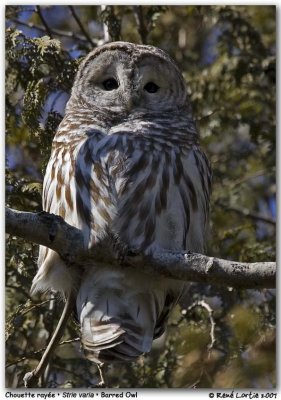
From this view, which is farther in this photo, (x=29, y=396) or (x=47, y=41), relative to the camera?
(x=47, y=41)

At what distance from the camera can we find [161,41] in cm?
589

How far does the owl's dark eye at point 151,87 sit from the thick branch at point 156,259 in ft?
3.04

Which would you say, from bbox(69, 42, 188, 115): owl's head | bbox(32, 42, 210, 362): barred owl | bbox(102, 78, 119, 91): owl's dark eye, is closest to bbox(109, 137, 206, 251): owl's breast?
bbox(32, 42, 210, 362): barred owl

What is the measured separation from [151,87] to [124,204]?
0.74 m

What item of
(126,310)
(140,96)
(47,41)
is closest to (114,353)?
(126,310)

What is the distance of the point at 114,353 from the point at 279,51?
6.14ft

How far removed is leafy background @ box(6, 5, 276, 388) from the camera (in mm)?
4051

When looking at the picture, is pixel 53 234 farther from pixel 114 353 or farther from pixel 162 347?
pixel 162 347

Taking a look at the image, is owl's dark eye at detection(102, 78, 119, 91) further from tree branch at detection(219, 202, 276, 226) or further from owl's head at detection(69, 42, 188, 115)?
tree branch at detection(219, 202, 276, 226)

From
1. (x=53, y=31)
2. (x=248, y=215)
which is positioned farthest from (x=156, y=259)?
(x=53, y=31)

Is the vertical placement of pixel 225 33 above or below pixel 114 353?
above

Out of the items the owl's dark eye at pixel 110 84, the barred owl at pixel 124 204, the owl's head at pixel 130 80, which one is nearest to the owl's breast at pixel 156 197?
the barred owl at pixel 124 204

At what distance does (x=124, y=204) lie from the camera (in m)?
A: 3.52

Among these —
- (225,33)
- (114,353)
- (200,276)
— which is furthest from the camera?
(225,33)
